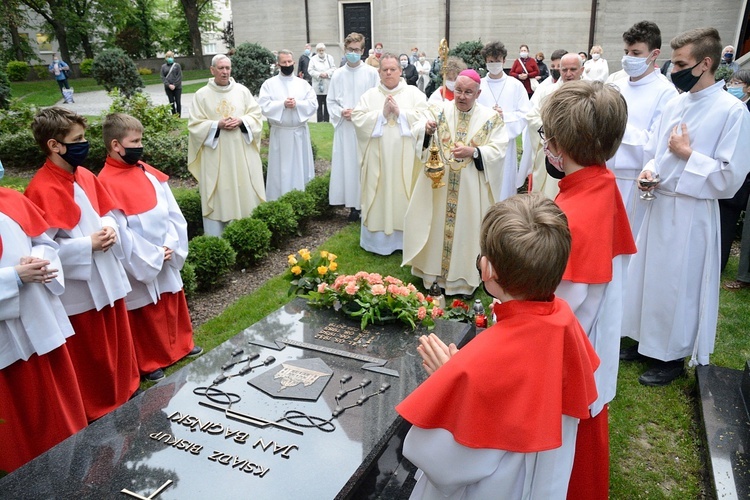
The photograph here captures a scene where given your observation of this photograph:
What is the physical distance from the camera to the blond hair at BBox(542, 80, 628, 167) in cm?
263

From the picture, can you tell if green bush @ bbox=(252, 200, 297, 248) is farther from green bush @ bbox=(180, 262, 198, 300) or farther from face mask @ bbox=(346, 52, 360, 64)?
face mask @ bbox=(346, 52, 360, 64)

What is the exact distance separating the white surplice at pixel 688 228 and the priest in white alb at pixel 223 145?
547 centimetres

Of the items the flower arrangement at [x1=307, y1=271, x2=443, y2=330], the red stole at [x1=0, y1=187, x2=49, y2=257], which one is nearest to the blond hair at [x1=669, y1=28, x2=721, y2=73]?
the flower arrangement at [x1=307, y1=271, x2=443, y2=330]

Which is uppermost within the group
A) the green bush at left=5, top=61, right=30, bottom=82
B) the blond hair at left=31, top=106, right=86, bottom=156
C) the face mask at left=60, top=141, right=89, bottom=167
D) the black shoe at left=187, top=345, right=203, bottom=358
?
the blond hair at left=31, top=106, right=86, bottom=156

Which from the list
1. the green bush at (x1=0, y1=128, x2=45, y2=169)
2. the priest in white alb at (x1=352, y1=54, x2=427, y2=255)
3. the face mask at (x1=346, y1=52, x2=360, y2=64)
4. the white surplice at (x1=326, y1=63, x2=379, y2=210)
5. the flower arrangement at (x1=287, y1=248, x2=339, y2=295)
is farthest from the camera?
the green bush at (x1=0, y1=128, x2=45, y2=169)

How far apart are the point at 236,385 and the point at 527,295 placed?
216cm

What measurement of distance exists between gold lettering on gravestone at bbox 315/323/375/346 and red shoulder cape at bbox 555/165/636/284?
1.77 m

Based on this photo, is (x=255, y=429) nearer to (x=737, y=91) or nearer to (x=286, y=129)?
(x=737, y=91)

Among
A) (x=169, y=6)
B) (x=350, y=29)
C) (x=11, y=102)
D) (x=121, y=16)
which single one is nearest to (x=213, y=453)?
(x=11, y=102)

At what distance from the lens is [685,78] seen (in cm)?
426

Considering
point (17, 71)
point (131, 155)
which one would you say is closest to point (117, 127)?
point (131, 155)

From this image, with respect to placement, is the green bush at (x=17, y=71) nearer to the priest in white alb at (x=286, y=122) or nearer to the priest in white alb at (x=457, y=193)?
the priest in white alb at (x=286, y=122)

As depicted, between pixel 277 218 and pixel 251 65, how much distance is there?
11.5 meters

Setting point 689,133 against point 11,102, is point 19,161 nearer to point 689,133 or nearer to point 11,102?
point 11,102
